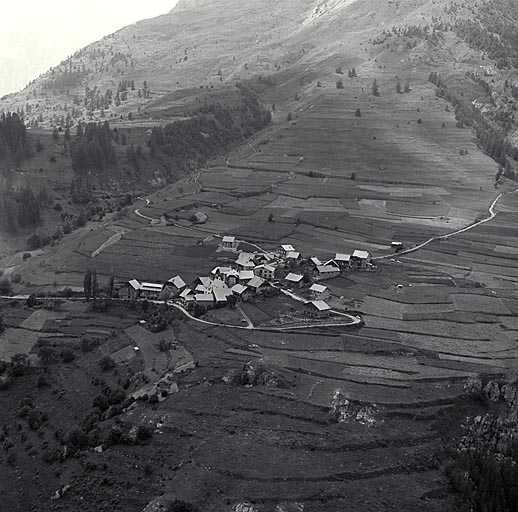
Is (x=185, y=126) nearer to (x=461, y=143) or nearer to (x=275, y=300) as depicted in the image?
(x=461, y=143)

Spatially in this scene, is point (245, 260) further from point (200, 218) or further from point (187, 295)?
point (200, 218)

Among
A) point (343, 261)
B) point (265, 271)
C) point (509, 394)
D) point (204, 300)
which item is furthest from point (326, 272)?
point (509, 394)

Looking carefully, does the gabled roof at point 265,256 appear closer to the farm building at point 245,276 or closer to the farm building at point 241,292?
the farm building at point 245,276

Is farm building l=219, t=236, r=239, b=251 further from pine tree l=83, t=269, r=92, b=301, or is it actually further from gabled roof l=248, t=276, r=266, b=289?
pine tree l=83, t=269, r=92, b=301

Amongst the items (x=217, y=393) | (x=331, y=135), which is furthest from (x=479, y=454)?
(x=331, y=135)

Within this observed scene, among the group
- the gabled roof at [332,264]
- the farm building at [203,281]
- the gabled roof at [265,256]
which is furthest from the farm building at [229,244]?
the gabled roof at [332,264]

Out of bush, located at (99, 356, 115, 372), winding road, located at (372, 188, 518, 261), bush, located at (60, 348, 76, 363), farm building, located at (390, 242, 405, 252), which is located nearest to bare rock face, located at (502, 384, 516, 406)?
winding road, located at (372, 188, 518, 261)
